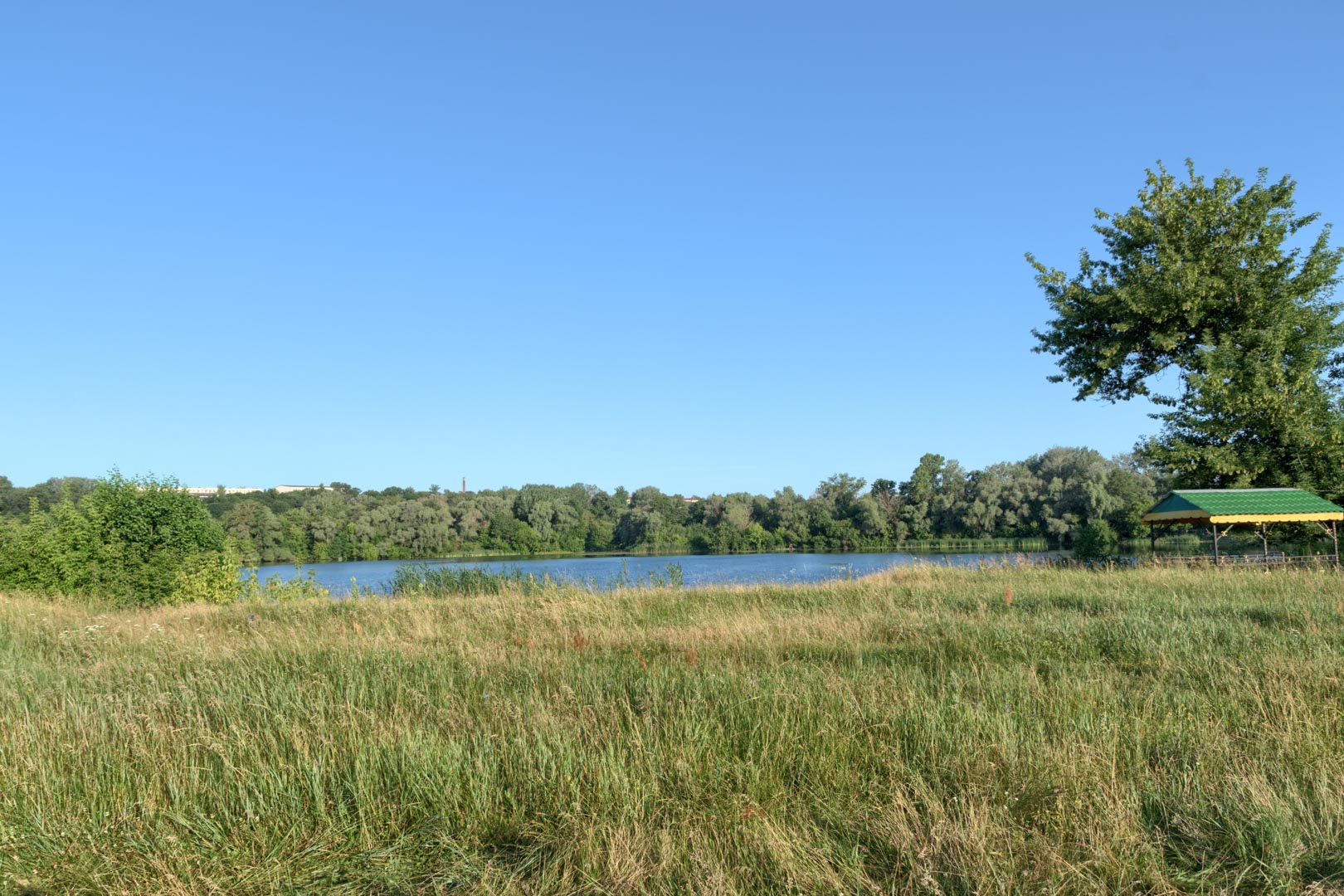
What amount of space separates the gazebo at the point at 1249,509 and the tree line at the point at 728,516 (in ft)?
119

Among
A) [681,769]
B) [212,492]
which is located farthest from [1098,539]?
[212,492]

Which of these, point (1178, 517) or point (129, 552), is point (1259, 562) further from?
point (129, 552)

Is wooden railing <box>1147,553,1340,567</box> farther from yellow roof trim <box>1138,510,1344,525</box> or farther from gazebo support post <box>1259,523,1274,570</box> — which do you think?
yellow roof trim <box>1138,510,1344,525</box>

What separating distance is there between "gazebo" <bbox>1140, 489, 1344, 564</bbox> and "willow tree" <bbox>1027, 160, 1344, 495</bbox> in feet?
9.71

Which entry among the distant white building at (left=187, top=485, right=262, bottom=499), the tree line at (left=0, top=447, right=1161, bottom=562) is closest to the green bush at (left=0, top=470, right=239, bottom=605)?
the distant white building at (left=187, top=485, right=262, bottom=499)

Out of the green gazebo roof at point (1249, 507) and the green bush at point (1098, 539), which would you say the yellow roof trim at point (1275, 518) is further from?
the green bush at point (1098, 539)

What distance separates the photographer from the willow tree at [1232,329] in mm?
24531

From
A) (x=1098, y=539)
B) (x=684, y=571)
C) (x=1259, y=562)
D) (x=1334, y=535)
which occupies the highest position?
(x=1334, y=535)

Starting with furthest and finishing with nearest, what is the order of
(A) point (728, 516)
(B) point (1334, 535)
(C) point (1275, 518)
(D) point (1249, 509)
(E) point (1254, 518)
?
(A) point (728, 516) < (B) point (1334, 535) < (D) point (1249, 509) < (C) point (1275, 518) < (E) point (1254, 518)

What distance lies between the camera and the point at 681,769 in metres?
4.23

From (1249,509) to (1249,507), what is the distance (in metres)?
0.12

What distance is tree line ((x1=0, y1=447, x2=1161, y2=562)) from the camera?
68.8 meters

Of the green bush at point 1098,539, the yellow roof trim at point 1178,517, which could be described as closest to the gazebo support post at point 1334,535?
the yellow roof trim at point 1178,517

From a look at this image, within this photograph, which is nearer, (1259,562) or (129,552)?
(129,552)
